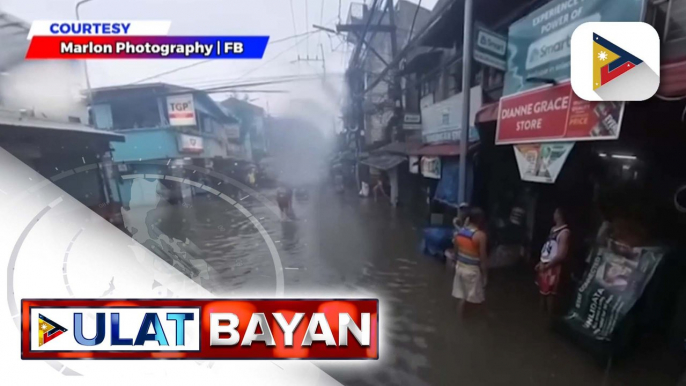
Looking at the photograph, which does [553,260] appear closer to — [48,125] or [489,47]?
[489,47]

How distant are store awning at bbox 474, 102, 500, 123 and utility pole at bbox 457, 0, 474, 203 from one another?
0.05m

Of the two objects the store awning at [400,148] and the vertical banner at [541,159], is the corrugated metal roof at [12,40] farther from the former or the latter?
the vertical banner at [541,159]

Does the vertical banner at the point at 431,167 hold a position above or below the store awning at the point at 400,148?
below

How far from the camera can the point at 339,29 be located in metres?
1.55

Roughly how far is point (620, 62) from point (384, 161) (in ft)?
3.53

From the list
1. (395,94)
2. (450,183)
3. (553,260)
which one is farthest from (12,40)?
(553,260)

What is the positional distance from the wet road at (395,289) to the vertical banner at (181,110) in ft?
1.25

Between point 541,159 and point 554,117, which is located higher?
point 554,117

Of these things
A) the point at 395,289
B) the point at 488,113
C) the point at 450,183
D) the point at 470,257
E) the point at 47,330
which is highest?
the point at 488,113

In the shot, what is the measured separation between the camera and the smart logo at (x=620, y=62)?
1.23 metres

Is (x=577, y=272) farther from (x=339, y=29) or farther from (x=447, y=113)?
(x=339, y=29)

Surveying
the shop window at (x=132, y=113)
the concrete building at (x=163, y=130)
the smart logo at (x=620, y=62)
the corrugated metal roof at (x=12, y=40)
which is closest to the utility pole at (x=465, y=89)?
the smart logo at (x=620, y=62)

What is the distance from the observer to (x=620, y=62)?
1.24m
